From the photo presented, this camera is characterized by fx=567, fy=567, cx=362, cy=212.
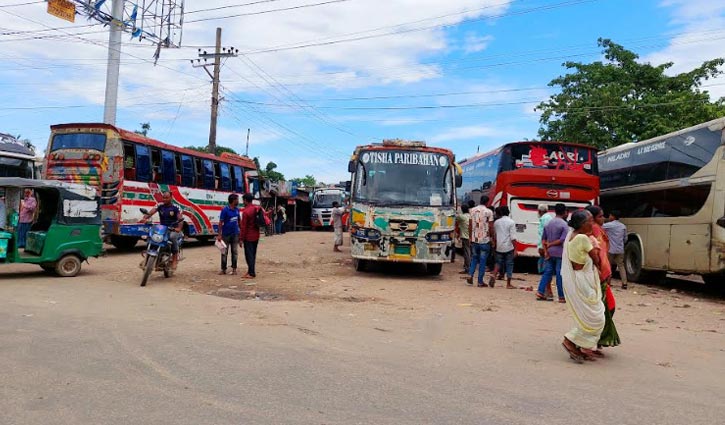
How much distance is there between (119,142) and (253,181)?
29.1ft

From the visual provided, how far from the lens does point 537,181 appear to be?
13938 millimetres

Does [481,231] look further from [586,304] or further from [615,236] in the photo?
[586,304]

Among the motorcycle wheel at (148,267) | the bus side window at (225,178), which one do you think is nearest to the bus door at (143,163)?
the bus side window at (225,178)

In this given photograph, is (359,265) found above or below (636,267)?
below

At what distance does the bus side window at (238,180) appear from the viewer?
21656 mm

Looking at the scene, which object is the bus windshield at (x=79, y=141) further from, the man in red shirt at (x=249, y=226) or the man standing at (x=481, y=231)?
the man standing at (x=481, y=231)

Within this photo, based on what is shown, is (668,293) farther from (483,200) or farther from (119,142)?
(119,142)

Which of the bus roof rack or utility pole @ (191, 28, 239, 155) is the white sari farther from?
utility pole @ (191, 28, 239, 155)

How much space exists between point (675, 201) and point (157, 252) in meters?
10.6

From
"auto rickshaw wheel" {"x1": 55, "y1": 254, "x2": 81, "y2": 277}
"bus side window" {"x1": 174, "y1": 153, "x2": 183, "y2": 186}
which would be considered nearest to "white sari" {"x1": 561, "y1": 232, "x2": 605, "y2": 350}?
"auto rickshaw wheel" {"x1": 55, "y1": 254, "x2": 81, "y2": 277}

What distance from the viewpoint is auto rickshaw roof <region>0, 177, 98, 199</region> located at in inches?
365

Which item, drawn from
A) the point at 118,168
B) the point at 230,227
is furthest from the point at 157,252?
the point at 118,168

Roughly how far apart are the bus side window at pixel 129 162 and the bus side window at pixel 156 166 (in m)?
0.93

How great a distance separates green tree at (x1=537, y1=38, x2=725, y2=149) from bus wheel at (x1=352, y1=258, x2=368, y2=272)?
16.5m
